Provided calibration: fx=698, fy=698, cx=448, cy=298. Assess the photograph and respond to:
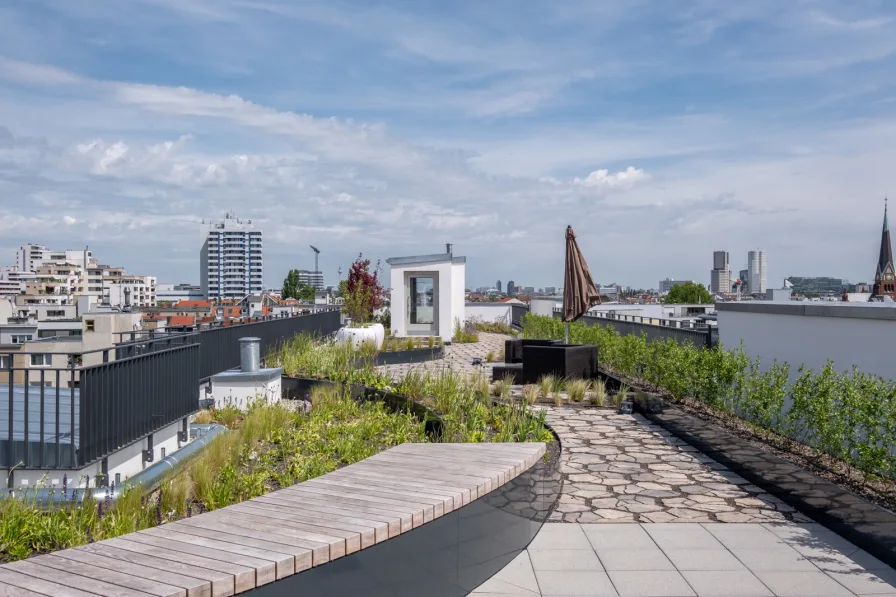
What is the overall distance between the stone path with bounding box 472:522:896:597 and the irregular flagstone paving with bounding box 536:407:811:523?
231mm

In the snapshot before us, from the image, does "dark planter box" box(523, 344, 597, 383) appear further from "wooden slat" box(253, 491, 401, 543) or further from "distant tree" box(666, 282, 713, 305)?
"distant tree" box(666, 282, 713, 305)

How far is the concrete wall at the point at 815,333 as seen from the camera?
6781 millimetres

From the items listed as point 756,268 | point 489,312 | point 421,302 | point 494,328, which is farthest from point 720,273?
point 421,302

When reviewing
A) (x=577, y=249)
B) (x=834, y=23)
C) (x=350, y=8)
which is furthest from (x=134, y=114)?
(x=834, y=23)

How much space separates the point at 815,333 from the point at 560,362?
14.4 ft

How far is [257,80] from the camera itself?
12.6 m

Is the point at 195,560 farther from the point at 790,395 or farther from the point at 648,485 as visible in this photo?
the point at 790,395

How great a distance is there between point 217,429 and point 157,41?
25.6 feet

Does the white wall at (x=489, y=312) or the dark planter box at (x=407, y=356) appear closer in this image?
the dark planter box at (x=407, y=356)

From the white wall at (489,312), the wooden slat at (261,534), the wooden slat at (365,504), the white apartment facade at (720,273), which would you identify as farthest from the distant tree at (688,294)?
the wooden slat at (261,534)

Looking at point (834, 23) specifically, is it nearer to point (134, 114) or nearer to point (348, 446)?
point (348, 446)

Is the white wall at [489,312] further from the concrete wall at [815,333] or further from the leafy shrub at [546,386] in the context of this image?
the concrete wall at [815,333]

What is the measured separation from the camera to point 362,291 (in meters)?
20.9

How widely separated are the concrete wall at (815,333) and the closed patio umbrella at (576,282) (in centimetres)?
236
